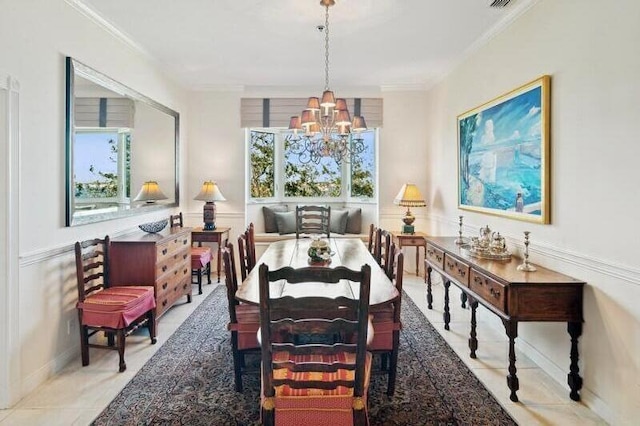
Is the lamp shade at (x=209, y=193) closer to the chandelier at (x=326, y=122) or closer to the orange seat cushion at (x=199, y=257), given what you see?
the orange seat cushion at (x=199, y=257)

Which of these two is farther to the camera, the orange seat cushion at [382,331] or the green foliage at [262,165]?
the green foliage at [262,165]

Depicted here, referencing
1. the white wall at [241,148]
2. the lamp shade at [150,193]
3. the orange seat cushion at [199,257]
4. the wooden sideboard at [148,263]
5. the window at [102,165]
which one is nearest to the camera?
the window at [102,165]

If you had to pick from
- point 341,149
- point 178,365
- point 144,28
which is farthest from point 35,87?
point 341,149

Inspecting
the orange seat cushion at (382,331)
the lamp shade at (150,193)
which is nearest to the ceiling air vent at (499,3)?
the orange seat cushion at (382,331)

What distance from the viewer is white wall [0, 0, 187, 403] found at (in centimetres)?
244

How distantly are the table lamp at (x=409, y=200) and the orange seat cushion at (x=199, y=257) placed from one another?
8.67 ft

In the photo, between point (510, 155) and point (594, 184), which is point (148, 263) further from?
point (594, 184)

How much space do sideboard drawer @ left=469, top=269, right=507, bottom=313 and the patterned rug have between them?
0.58 meters

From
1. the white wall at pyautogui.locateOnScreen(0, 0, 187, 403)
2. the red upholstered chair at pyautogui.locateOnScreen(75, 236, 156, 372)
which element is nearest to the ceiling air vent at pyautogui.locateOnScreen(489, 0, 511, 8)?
the white wall at pyautogui.locateOnScreen(0, 0, 187, 403)

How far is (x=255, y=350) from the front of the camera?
2.47 meters

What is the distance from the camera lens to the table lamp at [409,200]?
17.4 ft

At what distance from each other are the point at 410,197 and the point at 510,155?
2.12 m

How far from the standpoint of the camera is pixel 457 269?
317 centimetres

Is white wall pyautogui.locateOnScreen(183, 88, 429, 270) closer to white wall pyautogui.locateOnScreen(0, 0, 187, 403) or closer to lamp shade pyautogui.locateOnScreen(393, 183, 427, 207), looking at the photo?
lamp shade pyautogui.locateOnScreen(393, 183, 427, 207)
